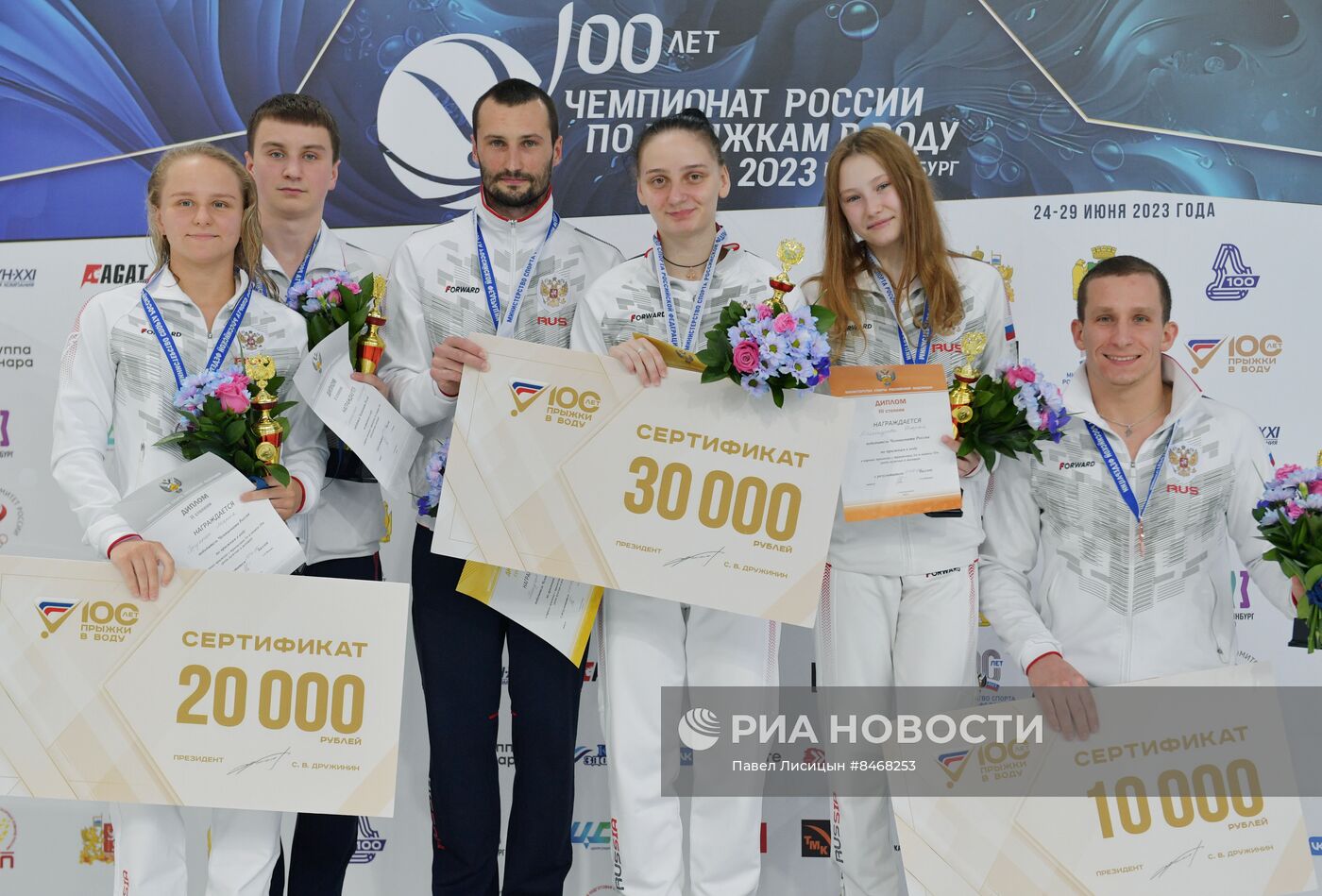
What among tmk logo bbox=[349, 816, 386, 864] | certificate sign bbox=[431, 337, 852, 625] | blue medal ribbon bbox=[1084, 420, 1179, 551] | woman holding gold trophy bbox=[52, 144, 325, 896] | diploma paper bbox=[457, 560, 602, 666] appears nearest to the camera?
woman holding gold trophy bbox=[52, 144, 325, 896]

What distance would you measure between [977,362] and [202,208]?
2331mm

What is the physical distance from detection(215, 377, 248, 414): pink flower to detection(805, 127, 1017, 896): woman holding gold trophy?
5.54 ft

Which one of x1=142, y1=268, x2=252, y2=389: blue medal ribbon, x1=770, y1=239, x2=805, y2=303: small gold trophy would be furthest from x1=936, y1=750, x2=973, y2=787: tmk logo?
x1=142, y1=268, x2=252, y2=389: blue medal ribbon

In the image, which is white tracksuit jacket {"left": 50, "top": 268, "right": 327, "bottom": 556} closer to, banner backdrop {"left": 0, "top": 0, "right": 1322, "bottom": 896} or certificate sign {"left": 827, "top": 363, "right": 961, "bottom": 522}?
banner backdrop {"left": 0, "top": 0, "right": 1322, "bottom": 896}

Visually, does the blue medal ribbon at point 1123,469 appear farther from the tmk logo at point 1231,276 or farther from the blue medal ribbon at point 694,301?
the tmk logo at point 1231,276

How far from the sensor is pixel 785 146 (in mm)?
4309

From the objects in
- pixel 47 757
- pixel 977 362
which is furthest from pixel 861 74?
pixel 47 757

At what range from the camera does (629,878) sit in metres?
3.06

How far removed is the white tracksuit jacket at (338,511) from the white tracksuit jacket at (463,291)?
10 centimetres

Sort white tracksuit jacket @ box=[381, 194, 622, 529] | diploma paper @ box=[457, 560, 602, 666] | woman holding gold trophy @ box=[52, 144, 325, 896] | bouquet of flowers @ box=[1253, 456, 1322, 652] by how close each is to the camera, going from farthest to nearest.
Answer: white tracksuit jacket @ box=[381, 194, 622, 529] → diploma paper @ box=[457, 560, 602, 666] → woman holding gold trophy @ box=[52, 144, 325, 896] → bouquet of flowers @ box=[1253, 456, 1322, 652]

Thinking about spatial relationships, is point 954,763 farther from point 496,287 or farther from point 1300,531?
point 496,287

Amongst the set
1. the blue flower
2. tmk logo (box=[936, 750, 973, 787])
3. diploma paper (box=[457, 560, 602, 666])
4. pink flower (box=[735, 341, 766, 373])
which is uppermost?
pink flower (box=[735, 341, 766, 373])

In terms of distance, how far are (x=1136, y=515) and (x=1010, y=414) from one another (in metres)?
0.49

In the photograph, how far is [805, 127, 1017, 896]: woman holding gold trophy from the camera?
3.10 m
